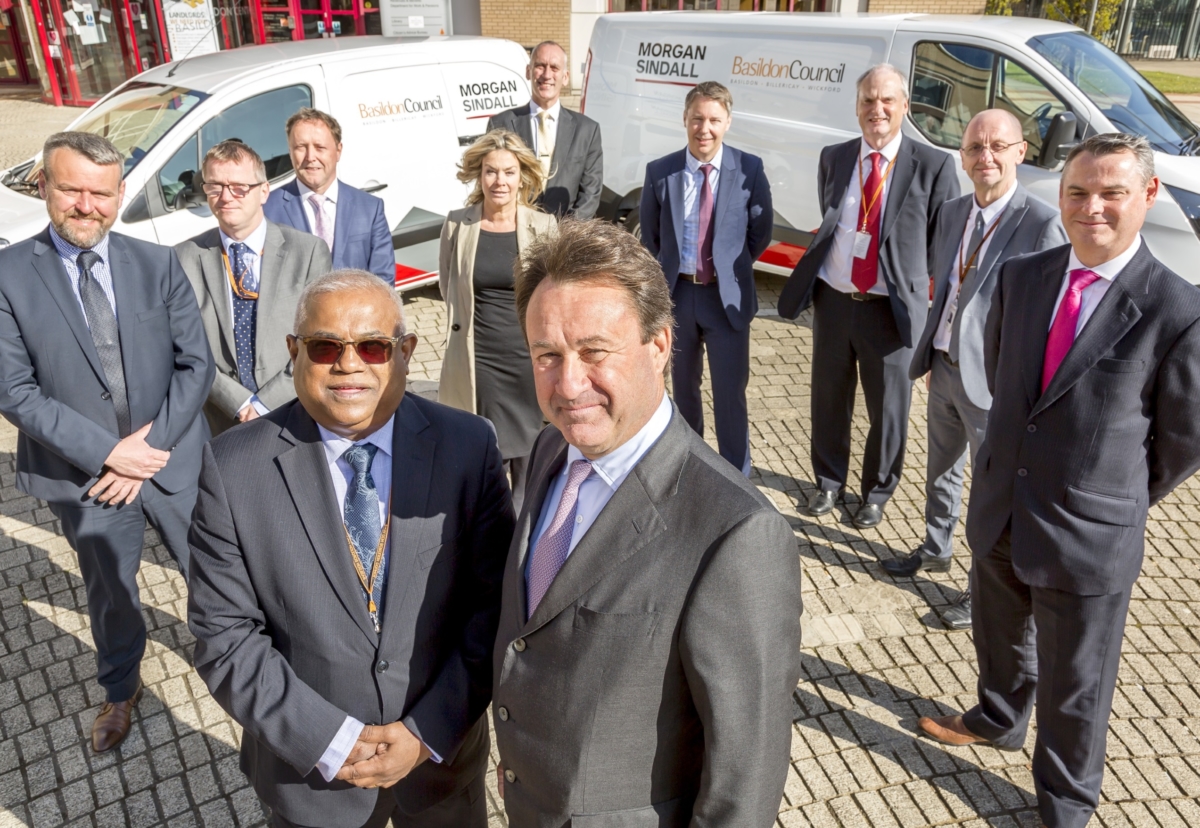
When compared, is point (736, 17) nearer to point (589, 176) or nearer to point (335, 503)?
point (589, 176)

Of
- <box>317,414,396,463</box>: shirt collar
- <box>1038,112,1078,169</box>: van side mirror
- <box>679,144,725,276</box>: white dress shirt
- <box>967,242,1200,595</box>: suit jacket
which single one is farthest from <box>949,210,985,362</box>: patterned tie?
<box>317,414,396,463</box>: shirt collar

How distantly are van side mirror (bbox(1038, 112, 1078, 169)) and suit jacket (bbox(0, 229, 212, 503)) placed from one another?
5.32m

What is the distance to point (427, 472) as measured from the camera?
2.24 meters

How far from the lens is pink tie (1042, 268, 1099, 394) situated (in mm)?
2828

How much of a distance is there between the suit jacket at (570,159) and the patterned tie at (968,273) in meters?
3.15

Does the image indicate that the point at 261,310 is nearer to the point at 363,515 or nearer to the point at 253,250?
the point at 253,250

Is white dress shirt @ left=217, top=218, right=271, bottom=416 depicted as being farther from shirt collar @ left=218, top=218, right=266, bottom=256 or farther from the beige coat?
the beige coat

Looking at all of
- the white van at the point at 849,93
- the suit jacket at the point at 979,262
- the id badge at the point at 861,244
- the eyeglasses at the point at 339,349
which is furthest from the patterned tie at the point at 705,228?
the eyeglasses at the point at 339,349

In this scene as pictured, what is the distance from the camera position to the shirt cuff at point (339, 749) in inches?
85.0

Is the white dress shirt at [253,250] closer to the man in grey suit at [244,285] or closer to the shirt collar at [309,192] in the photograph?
the man in grey suit at [244,285]

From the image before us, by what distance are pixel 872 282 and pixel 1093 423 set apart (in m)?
2.01

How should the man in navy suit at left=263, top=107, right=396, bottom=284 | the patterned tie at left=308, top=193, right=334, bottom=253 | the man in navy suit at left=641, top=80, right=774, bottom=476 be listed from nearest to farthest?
the man in navy suit at left=263, top=107, right=396, bottom=284
the patterned tie at left=308, top=193, right=334, bottom=253
the man in navy suit at left=641, top=80, right=774, bottom=476

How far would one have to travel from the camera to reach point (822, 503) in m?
5.08

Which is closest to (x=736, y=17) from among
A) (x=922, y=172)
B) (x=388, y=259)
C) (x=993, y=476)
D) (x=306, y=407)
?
(x=922, y=172)
